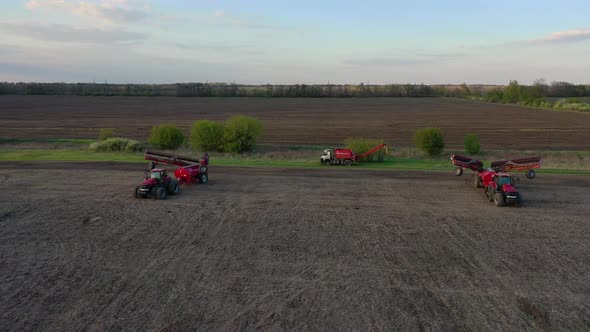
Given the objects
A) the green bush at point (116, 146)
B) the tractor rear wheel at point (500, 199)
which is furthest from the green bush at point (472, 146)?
the green bush at point (116, 146)

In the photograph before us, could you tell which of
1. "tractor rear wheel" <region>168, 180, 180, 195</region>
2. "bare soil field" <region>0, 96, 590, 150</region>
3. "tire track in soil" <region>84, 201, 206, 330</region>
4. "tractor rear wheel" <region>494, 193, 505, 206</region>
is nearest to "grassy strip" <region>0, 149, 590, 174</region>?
"tractor rear wheel" <region>168, 180, 180, 195</region>

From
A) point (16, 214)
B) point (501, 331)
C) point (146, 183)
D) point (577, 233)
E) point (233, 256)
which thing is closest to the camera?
point (501, 331)

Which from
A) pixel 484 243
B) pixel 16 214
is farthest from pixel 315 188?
pixel 16 214

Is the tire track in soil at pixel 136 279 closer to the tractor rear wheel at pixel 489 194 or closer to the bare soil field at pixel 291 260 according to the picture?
the bare soil field at pixel 291 260

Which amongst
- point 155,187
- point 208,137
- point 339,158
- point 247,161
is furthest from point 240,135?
point 155,187

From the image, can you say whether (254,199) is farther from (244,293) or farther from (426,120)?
(426,120)

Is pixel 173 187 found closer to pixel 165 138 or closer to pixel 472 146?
pixel 165 138
